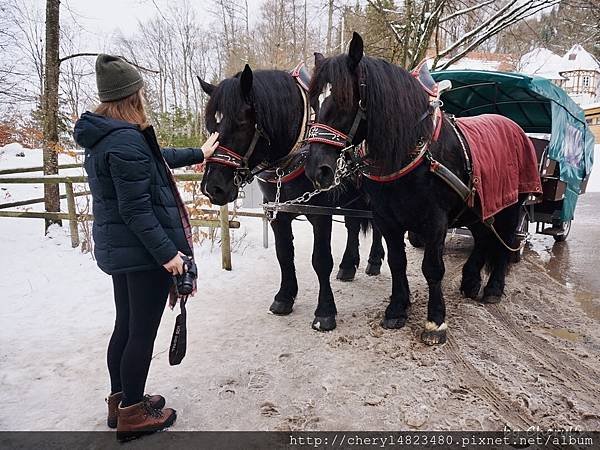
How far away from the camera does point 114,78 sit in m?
1.86

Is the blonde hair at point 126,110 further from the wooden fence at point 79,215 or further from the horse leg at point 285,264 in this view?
the wooden fence at point 79,215

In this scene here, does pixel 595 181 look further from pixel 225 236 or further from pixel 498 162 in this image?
pixel 225 236

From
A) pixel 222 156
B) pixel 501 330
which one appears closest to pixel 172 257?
pixel 222 156

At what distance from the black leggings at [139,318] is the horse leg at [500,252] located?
9.94ft

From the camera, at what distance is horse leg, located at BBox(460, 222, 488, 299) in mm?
3887

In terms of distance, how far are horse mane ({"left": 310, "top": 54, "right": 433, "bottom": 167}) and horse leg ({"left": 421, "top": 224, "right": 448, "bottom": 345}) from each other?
68 cm

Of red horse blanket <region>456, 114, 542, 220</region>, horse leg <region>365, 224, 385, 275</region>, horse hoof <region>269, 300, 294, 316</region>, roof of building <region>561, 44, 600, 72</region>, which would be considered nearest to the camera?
red horse blanket <region>456, 114, 542, 220</region>

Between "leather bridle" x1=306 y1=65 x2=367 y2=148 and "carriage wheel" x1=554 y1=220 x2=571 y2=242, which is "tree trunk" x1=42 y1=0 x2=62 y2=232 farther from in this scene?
"carriage wheel" x1=554 y1=220 x2=571 y2=242

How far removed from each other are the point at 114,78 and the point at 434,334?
2.64m

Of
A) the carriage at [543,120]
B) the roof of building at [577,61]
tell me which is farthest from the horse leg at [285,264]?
the roof of building at [577,61]

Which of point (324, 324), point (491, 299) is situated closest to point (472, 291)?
point (491, 299)

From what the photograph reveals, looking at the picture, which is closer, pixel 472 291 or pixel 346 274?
pixel 472 291

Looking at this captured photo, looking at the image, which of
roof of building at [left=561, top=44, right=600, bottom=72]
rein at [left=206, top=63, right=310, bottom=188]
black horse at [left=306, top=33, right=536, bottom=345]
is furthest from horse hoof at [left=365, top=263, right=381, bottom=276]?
roof of building at [left=561, top=44, right=600, bottom=72]

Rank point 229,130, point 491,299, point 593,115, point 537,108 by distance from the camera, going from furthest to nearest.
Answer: point 593,115, point 537,108, point 491,299, point 229,130
